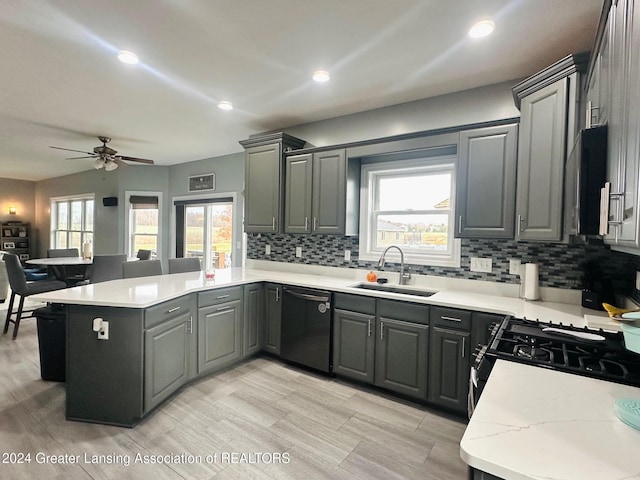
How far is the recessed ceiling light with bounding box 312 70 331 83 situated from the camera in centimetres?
258

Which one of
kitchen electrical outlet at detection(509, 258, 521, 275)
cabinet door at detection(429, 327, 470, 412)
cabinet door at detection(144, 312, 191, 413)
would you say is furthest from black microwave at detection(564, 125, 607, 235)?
cabinet door at detection(144, 312, 191, 413)

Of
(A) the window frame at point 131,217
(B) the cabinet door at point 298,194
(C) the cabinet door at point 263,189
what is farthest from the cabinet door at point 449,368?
(A) the window frame at point 131,217

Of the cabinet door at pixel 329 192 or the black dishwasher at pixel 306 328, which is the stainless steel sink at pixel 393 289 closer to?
the black dishwasher at pixel 306 328

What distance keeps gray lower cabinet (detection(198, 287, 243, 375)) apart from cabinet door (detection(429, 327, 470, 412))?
5.95 feet

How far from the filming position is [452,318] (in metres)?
2.35

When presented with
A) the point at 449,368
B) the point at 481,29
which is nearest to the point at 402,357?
the point at 449,368

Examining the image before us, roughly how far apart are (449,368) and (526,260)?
3.48ft

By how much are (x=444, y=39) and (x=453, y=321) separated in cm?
192

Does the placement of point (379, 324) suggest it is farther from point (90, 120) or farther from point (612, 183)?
point (90, 120)

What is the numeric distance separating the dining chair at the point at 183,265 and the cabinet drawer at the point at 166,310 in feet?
3.85

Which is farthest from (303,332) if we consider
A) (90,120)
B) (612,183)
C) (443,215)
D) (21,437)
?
Answer: (90,120)

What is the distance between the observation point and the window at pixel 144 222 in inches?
248

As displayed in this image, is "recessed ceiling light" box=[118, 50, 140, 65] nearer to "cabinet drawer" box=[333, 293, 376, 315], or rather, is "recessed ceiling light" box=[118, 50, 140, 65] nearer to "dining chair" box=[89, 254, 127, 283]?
"cabinet drawer" box=[333, 293, 376, 315]

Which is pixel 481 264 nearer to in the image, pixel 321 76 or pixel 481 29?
pixel 481 29
